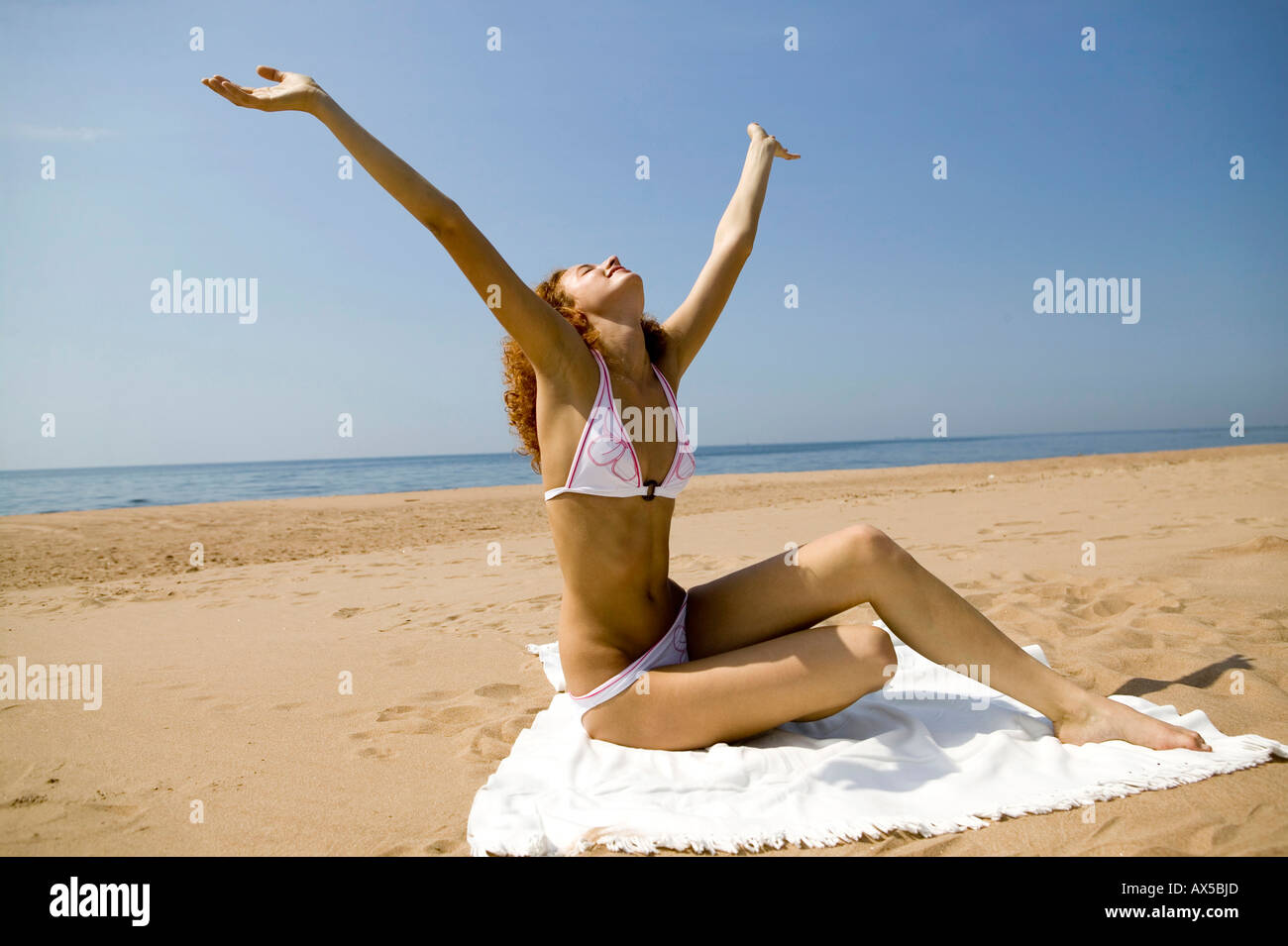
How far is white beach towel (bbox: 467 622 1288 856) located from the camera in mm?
2219

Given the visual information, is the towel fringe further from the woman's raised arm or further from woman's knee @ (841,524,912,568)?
the woman's raised arm

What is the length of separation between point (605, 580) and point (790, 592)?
0.69m

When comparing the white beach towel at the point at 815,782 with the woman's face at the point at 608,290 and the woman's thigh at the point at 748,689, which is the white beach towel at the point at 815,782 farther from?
the woman's face at the point at 608,290

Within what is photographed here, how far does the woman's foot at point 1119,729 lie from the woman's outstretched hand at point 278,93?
327 cm

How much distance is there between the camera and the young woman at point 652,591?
8.25 feet

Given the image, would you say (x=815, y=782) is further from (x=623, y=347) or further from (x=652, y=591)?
(x=623, y=347)

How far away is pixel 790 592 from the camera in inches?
111

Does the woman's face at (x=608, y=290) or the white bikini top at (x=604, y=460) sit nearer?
the white bikini top at (x=604, y=460)

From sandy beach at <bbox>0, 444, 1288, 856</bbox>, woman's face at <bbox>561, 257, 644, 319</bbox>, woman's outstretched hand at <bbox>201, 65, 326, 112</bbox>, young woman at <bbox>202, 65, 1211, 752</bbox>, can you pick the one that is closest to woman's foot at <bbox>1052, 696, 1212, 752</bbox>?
young woman at <bbox>202, 65, 1211, 752</bbox>

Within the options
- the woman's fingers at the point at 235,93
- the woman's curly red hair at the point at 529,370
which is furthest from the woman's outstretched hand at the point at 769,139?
the woman's fingers at the point at 235,93

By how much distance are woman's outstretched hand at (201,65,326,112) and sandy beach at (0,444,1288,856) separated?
225 cm

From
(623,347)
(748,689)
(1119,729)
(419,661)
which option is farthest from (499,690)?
(1119,729)

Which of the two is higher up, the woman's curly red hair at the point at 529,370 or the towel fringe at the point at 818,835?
the woman's curly red hair at the point at 529,370
